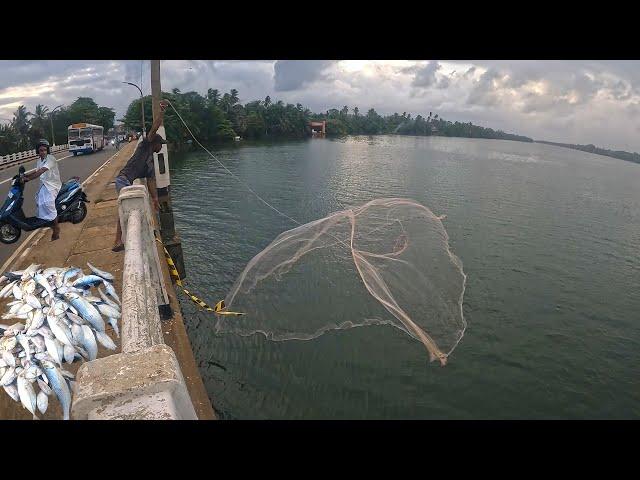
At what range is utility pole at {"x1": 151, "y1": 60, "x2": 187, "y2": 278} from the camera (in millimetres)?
11625

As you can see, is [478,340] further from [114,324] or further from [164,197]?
[164,197]

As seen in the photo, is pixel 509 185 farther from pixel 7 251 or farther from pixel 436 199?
pixel 7 251

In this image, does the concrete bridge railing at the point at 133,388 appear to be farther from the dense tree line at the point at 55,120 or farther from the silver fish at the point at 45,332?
the dense tree line at the point at 55,120

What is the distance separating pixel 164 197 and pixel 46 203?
14.2ft

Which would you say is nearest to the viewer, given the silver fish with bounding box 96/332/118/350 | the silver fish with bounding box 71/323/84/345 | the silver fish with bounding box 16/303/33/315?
the silver fish with bounding box 71/323/84/345

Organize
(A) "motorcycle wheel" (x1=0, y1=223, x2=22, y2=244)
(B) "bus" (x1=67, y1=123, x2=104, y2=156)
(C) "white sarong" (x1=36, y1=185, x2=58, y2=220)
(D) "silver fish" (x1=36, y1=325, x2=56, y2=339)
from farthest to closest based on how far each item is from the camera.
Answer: (B) "bus" (x1=67, y1=123, x2=104, y2=156), (A) "motorcycle wheel" (x1=0, y1=223, x2=22, y2=244), (C) "white sarong" (x1=36, y1=185, x2=58, y2=220), (D) "silver fish" (x1=36, y1=325, x2=56, y2=339)

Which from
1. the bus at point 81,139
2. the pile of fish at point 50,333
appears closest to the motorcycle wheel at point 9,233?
the pile of fish at point 50,333

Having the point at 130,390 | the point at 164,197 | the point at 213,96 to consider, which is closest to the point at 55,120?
the point at 213,96

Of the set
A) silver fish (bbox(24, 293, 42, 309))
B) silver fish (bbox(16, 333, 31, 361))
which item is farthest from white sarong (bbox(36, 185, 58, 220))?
silver fish (bbox(16, 333, 31, 361))

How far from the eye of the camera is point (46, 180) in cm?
A: 805

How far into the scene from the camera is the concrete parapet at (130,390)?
2.36m

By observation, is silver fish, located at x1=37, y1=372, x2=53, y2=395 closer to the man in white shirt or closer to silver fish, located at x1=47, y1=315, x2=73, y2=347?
silver fish, located at x1=47, y1=315, x2=73, y2=347

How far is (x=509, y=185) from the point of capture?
3575 centimetres

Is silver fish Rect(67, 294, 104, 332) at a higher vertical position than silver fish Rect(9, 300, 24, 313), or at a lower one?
higher
